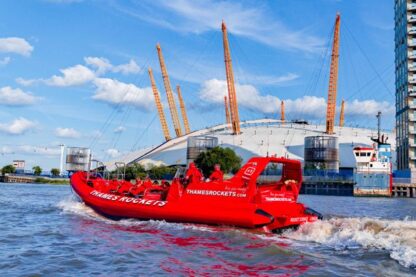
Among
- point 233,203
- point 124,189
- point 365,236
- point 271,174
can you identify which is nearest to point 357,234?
point 365,236

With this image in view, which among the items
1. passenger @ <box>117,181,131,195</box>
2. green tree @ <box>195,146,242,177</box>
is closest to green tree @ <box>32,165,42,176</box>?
green tree @ <box>195,146,242,177</box>

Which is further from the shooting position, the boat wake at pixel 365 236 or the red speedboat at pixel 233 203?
the red speedboat at pixel 233 203

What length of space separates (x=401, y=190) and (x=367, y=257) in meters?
71.9

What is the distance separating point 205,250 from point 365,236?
5.00 m

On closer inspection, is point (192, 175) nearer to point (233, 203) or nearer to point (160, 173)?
point (233, 203)

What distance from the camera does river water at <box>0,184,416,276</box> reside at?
10.9 meters

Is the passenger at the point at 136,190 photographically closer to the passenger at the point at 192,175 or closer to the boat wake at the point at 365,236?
the passenger at the point at 192,175

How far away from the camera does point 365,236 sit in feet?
47.9

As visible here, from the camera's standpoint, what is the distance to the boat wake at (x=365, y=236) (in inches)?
500

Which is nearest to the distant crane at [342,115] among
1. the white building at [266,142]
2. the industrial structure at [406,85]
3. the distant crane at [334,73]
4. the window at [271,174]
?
the white building at [266,142]

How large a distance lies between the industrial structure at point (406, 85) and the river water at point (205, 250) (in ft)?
230

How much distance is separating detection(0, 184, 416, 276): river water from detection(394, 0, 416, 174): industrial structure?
230 feet

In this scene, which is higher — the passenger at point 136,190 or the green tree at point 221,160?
the green tree at point 221,160

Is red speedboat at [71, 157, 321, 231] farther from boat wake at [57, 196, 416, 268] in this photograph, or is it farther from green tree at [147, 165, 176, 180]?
green tree at [147, 165, 176, 180]
